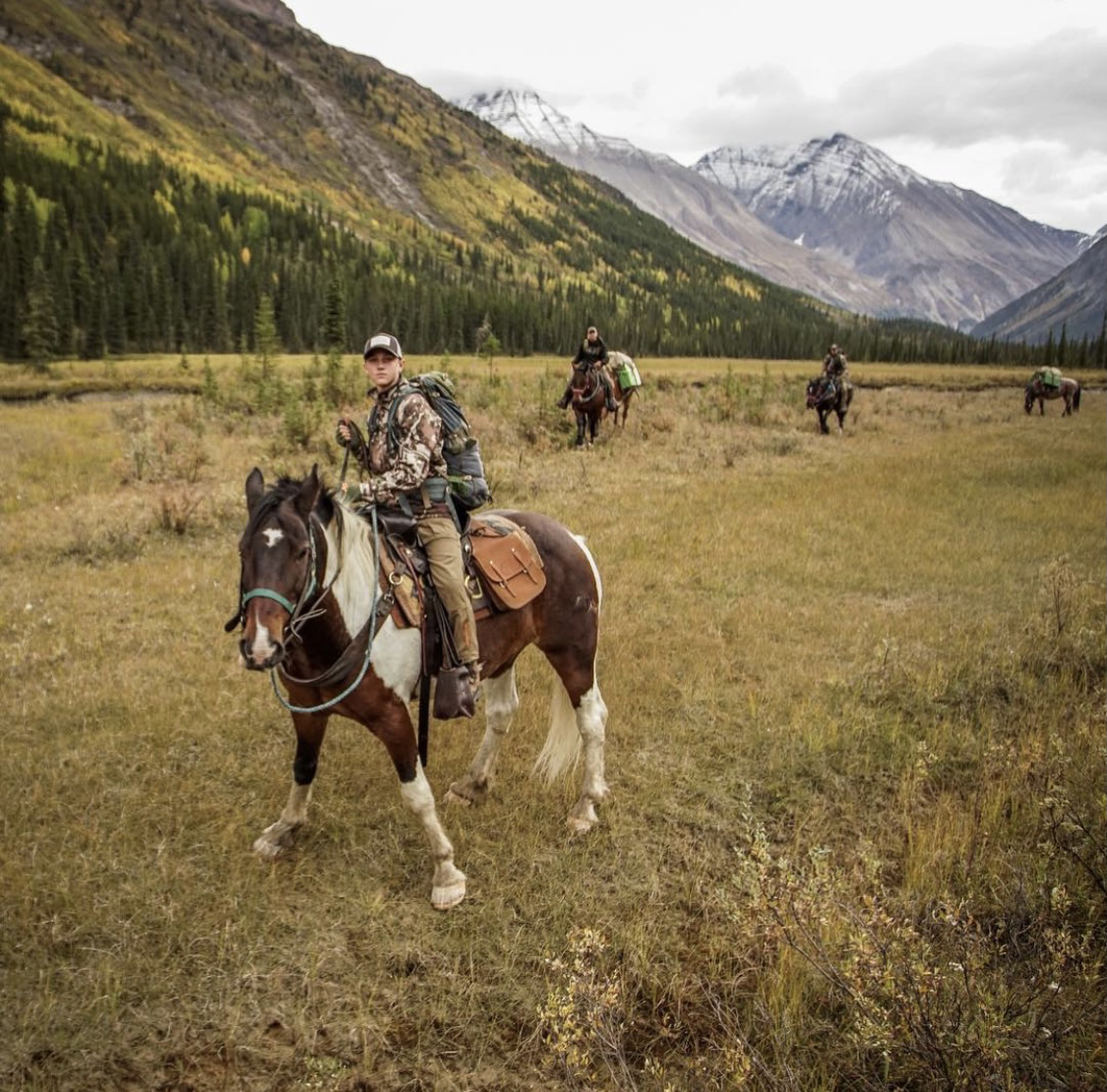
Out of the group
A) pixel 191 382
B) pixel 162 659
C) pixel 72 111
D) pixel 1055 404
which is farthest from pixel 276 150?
pixel 162 659

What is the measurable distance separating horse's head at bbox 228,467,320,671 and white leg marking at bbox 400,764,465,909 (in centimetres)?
161

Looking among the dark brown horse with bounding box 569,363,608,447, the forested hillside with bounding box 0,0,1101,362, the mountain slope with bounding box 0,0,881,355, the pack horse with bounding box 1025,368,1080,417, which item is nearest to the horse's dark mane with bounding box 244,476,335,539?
the dark brown horse with bounding box 569,363,608,447

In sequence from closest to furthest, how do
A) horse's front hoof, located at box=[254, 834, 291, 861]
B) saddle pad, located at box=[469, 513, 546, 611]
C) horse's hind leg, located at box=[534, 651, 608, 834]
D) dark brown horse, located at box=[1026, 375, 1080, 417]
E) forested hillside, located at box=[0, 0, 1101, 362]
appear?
horse's front hoof, located at box=[254, 834, 291, 861]
saddle pad, located at box=[469, 513, 546, 611]
horse's hind leg, located at box=[534, 651, 608, 834]
dark brown horse, located at box=[1026, 375, 1080, 417]
forested hillside, located at box=[0, 0, 1101, 362]

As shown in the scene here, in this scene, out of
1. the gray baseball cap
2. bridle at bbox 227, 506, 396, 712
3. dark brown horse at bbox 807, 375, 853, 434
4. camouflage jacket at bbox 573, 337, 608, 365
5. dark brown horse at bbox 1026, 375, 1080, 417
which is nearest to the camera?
bridle at bbox 227, 506, 396, 712

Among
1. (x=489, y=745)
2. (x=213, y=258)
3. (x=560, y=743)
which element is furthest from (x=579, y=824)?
(x=213, y=258)

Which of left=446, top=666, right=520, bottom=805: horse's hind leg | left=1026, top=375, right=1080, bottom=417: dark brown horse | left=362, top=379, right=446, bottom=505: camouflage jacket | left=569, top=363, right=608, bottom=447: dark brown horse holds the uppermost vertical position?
left=1026, top=375, right=1080, bottom=417: dark brown horse

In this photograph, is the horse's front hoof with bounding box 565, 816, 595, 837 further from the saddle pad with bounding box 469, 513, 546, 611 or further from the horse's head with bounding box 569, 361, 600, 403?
the horse's head with bounding box 569, 361, 600, 403

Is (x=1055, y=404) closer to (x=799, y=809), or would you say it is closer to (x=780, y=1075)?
(x=799, y=809)

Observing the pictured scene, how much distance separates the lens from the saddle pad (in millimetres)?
5074

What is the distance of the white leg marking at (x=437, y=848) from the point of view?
4.60m

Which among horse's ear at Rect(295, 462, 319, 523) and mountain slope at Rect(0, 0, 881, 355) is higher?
mountain slope at Rect(0, 0, 881, 355)

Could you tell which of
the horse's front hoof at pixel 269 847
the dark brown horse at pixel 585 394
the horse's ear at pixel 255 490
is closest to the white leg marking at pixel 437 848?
the horse's front hoof at pixel 269 847

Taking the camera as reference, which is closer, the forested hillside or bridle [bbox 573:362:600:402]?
bridle [bbox 573:362:600:402]

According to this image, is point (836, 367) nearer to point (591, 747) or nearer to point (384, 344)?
point (591, 747)
